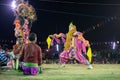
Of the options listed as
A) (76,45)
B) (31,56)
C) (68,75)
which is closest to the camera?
(31,56)

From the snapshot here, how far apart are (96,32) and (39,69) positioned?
2042cm

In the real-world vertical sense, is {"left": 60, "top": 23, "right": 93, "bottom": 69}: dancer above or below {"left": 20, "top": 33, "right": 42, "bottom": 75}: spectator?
above

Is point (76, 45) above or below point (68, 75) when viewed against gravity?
above

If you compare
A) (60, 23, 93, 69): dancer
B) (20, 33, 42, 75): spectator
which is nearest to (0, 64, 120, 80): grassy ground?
(20, 33, 42, 75): spectator

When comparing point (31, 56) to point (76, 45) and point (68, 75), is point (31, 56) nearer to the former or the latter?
point (68, 75)

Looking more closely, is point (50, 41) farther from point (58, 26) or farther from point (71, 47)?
point (58, 26)

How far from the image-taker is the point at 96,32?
33750 millimetres

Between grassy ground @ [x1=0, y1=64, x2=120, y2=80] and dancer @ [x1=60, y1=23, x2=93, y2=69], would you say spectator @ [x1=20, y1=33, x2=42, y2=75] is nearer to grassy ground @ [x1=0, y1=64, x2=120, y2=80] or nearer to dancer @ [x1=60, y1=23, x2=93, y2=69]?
grassy ground @ [x1=0, y1=64, x2=120, y2=80]

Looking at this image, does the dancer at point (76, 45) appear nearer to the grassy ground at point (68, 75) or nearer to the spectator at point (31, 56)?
the grassy ground at point (68, 75)

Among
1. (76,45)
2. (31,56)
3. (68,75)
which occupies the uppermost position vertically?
(76,45)

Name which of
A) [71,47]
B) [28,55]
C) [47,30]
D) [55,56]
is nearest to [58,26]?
[47,30]

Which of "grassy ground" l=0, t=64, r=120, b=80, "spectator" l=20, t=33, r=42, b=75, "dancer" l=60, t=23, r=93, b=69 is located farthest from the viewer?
"dancer" l=60, t=23, r=93, b=69

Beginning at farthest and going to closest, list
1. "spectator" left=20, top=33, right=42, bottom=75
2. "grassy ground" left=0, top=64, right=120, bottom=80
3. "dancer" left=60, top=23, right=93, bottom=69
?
"dancer" left=60, top=23, right=93, bottom=69
"spectator" left=20, top=33, right=42, bottom=75
"grassy ground" left=0, top=64, right=120, bottom=80

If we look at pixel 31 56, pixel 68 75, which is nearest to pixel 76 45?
pixel 68 75
